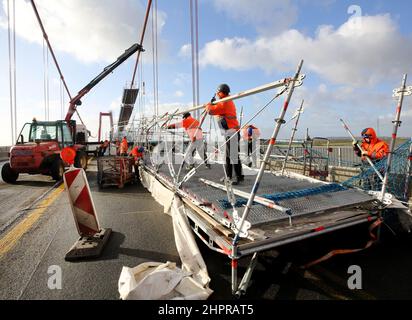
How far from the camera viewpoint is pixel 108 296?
7.75 feet

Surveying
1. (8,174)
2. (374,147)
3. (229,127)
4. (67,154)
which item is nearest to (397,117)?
(374,147)

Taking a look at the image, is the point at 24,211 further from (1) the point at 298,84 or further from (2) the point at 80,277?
(1) the point at 298,84

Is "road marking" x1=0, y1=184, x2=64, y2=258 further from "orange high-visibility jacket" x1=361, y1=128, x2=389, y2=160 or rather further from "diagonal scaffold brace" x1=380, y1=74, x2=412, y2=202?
"orange high-visibility jacket" x1=361, y1=128, x2=389, y2=160

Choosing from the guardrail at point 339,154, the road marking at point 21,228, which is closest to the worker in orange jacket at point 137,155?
the road marking at point 21,228

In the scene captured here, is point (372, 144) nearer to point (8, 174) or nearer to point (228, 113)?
point (228, 113)

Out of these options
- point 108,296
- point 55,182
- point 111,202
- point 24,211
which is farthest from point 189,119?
point 55,182

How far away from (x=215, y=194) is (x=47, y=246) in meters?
2.52

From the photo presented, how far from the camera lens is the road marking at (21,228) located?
3.52 m

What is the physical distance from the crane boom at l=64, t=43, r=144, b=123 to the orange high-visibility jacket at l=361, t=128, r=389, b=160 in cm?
1607

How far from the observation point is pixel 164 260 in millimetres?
3102

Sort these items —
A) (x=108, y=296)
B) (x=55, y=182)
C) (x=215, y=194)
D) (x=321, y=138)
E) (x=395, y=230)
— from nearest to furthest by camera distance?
(x=108, y=296), (x=395, y=230), (x=215, y=194), (x=321, y=138), (x=55, y=182)

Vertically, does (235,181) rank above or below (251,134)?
→ below

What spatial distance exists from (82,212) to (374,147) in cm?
559

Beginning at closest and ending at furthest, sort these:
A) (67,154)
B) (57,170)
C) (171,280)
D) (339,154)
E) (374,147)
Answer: (171,280)
(67,154)
(374,147)
(339,154)
(57,170)
